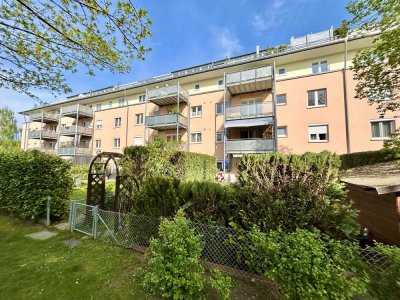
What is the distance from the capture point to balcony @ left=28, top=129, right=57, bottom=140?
33781 mm

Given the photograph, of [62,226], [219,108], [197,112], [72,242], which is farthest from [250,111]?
[72,242]

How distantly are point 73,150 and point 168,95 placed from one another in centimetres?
1719

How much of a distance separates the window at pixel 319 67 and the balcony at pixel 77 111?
30468 millimetres

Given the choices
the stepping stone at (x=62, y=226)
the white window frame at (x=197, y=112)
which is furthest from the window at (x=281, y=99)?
the stepping stone at (x=62, y=226)

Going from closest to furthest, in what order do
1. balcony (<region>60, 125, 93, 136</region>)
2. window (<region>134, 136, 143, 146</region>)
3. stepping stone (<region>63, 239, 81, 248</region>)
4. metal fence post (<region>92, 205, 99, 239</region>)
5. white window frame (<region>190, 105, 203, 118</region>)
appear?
stepping stone (<region>63, 239, 81, 248</region>)
metal fence post (<region>92, 205, 99, 239</region>)
white window frame (<region>190, 105, 203, 118</region>)
window (<region>134, 136, 143, 146</region>)
balcony (<region>60, 125, 93, 136</region>)

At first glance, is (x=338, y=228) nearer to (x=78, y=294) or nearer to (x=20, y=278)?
(x=78, y=294)

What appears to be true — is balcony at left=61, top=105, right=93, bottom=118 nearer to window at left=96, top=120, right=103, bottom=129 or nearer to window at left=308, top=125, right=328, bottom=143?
window at left=96, top=120, right=103, bottom=129

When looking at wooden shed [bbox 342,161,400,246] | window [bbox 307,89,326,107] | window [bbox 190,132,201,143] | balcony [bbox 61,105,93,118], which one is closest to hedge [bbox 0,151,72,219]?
wooden shed [bbox 342,161,400,246]

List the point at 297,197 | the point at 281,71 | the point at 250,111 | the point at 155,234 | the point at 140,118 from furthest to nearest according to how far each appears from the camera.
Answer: the point at 140,118 < the point at 281,71 < the point at 250,111 < the point at 155,234 < the point at 297,197

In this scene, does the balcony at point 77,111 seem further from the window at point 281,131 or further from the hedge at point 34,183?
the window at point 281,131

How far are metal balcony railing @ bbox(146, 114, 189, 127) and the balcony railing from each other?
560 centimetres

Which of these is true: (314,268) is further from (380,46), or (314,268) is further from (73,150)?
(73,150)

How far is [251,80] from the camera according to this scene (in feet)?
62.4

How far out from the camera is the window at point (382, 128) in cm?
1506
